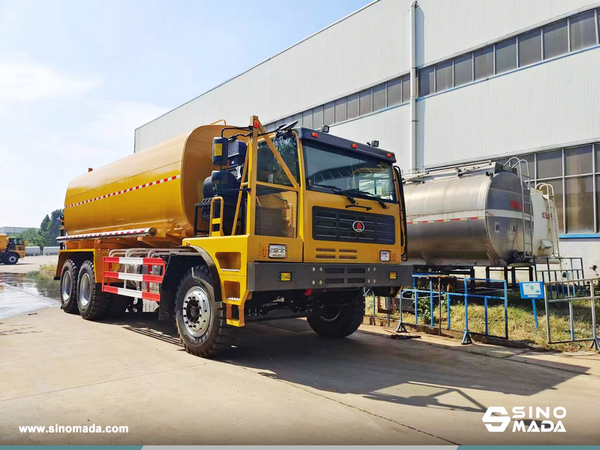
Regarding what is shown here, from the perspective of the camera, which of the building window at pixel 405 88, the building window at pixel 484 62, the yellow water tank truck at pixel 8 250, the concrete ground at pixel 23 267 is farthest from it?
the yellow water tank truck at pixel 8 250

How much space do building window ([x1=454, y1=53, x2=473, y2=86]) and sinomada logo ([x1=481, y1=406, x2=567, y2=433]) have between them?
1616 centimetres

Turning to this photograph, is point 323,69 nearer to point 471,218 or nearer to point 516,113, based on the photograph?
point 516,113

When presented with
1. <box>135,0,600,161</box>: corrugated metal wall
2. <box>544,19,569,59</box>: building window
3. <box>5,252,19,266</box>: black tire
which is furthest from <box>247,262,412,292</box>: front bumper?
<box>5,252,19,266</box>: black tire

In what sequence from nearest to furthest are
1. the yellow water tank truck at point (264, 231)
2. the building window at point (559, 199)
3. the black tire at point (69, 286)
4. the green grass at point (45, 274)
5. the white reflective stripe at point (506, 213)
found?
the yellow water tank truck at point (264, 231)
the white reflective stripe at point (506, 213)
the black tire at point (69, 286)
the building window at point (559, 199)
the green grass at point (45, 274)

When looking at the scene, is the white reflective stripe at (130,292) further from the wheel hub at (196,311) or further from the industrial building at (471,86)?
the industrial building at (471,86)

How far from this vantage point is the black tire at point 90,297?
408 inches

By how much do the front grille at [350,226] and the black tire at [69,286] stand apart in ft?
24.4

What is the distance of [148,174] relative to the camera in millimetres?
9109

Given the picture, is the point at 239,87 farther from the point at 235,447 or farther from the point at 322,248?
the point at 235,447

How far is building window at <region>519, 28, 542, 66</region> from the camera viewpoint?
16500 mm

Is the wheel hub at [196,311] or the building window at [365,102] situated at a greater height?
the building window at [365,102]

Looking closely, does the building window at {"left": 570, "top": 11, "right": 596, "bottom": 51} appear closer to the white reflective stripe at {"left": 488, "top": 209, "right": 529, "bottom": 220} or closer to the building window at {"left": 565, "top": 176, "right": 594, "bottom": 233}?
the building window at {"left": 565, "top": 176, "right": 594, "bottom": 233}

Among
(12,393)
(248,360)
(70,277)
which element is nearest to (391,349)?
(248,360)

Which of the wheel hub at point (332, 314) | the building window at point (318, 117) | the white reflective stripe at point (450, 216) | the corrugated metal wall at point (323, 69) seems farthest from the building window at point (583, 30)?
the wheel hub at point (332, 314)
